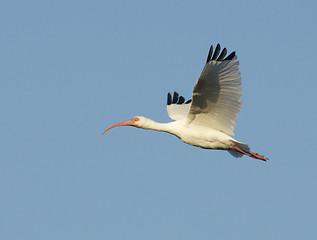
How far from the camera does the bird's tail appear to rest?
1596 cm

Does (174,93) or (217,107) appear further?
(174,93)

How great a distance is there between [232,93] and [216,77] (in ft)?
2.91

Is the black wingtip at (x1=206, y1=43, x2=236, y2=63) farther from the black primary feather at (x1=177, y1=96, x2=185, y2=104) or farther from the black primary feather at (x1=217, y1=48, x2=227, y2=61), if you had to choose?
the black primary feather at (x1=177, y1=96, x2=185, y2=104)

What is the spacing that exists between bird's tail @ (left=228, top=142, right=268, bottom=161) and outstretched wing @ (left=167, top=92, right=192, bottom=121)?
3411mm

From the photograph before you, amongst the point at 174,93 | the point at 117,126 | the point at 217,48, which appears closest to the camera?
the point at 217,48

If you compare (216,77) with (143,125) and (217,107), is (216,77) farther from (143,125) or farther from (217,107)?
(143,125)

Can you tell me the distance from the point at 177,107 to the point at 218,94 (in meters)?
5.83

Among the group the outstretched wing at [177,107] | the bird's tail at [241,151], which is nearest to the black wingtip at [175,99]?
the outstretched wing at [177,107]

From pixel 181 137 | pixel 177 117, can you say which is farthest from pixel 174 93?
pixel 181 137

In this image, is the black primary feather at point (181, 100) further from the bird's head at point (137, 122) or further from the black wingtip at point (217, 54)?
the black wingtip at point (217, 54)

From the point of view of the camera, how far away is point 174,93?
71.0 feet

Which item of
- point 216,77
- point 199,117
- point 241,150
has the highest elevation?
point 216,77

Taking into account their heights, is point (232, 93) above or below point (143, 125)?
above

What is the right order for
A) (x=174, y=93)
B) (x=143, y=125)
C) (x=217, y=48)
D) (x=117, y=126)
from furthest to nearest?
(x=174, y=93) < (x=117, y=126) < (x=143, y=125) < (x=217, y=48)
